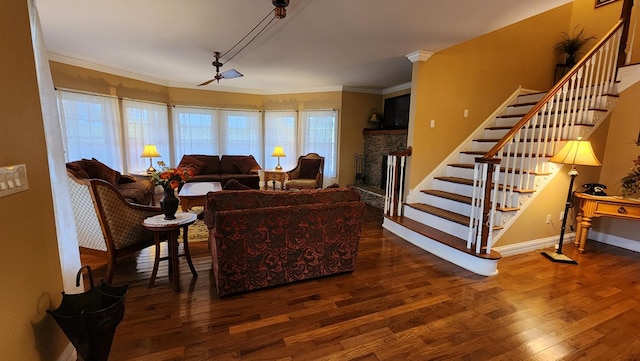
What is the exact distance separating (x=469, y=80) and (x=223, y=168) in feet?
17.1

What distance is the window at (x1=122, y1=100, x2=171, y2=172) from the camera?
5.72 meters

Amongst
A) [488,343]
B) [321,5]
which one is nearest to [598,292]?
[488,343]

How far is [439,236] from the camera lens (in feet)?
11.4

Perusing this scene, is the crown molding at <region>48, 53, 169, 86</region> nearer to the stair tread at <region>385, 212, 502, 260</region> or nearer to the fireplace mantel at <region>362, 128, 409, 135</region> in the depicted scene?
the fireplace mantel at <region>362, 128, 409, 135</region>

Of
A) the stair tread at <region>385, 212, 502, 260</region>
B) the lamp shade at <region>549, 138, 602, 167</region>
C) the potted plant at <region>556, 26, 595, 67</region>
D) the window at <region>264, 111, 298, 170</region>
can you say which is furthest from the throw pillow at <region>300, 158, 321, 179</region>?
the potted plant at <region>556, 26, 595, 67</region>

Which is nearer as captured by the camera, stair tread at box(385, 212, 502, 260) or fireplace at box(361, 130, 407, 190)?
stair tread at box(385, 212, 502, 260)

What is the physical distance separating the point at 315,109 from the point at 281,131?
1081 mm

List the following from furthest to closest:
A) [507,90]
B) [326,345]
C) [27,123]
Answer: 1. [507,90]
2. [326,345]
3. [27,123]

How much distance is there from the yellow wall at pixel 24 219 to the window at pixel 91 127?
174 inches

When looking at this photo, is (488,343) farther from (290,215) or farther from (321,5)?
(321,5)

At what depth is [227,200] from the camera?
7.45ft

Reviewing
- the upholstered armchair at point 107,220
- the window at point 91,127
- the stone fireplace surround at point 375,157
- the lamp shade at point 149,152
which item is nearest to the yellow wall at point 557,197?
the stone fireplace surround at point 375,157

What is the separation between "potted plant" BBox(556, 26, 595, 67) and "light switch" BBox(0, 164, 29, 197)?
697 cm

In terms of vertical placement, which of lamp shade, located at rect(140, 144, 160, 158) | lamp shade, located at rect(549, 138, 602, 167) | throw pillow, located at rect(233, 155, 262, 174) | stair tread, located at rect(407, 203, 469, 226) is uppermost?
lamp shade, located at rect(549, 138, 602, 167)
